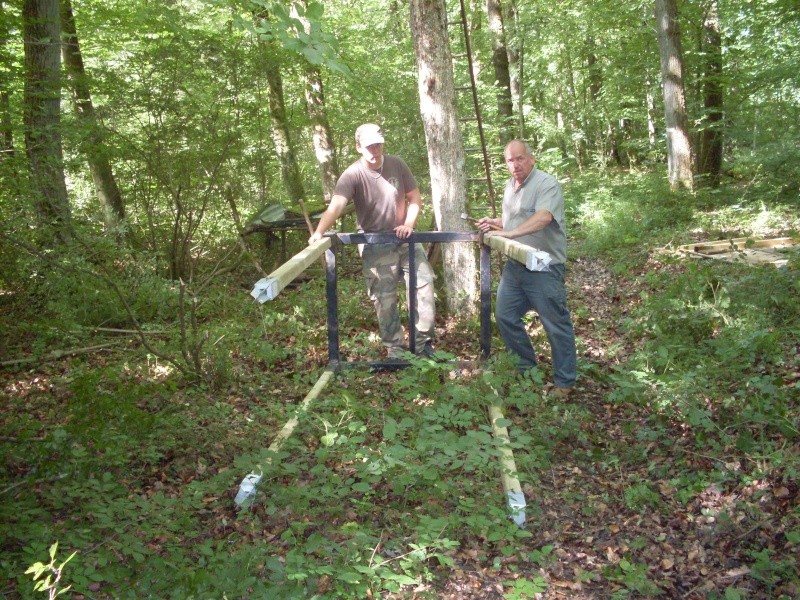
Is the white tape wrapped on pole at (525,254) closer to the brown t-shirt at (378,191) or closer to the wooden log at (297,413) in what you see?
the brown t-shirt at (378,191)

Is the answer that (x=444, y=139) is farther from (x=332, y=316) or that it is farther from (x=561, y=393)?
(x=561, y=393)

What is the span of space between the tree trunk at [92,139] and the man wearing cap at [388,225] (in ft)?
9.32

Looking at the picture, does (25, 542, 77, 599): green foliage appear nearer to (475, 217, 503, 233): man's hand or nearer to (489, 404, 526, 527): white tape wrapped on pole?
(489, 404, 526, 527): white tape wrapped on pole

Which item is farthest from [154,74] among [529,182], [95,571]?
[95,571]

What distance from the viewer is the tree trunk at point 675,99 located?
13.1 m

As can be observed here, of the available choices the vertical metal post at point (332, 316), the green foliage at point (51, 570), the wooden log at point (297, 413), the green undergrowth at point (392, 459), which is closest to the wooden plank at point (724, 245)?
the green undergrowth at point (392, 459)

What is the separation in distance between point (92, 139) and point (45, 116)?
2.49 feet

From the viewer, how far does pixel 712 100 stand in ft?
52.0

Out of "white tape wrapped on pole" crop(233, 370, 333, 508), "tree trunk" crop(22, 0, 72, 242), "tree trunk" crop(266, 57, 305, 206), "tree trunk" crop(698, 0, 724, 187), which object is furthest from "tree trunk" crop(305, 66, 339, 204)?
"tree trunk" crop(698, 0, 724, 187)

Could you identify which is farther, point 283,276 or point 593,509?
point 283,276

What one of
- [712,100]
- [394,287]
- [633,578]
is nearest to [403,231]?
[394,287]

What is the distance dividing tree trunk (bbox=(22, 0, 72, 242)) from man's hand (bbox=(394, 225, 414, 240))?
3071 millimetres

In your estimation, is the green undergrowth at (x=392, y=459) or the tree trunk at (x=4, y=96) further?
the tree trunk at (x=4, y=96)

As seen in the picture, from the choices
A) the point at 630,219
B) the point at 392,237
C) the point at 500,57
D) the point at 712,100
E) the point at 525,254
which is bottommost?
the point at 630,219
